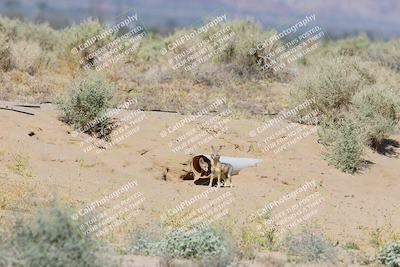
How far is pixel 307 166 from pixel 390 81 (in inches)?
465

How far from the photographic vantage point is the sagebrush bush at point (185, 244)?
8945 millimetres

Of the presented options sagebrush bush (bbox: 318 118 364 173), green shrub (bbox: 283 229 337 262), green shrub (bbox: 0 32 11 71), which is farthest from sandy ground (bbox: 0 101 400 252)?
green shrub (bbox: 0 32 11 71)

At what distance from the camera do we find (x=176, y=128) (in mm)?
15734

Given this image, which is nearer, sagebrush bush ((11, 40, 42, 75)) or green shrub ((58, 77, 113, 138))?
green shrub ((58, 77, 113, 138))

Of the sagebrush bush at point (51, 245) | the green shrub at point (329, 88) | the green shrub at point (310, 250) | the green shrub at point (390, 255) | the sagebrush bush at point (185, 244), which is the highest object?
the green shrub at point (329, 88)

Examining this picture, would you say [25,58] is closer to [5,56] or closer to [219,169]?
[5,56]

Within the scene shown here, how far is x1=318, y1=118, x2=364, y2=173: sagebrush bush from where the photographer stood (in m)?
15.0

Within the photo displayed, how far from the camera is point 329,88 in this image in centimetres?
1791

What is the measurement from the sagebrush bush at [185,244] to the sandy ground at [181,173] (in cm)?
193

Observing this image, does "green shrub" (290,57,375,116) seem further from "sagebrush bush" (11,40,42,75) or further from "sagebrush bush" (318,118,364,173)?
"sagebrush bush" (11,40,42,75)

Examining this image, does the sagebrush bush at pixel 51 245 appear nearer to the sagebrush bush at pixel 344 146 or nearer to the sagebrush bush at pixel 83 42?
the sagebrush bush at pixel 344 146

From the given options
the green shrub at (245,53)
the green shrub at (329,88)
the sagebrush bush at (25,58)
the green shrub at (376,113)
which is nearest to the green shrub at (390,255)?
the green shrub at (376,113)

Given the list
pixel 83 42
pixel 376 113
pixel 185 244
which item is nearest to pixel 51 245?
pixel 185 244

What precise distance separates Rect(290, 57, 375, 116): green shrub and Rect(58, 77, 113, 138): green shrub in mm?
5040
